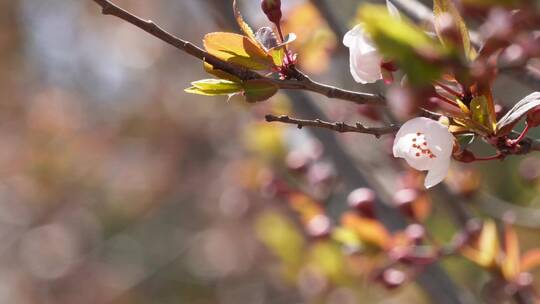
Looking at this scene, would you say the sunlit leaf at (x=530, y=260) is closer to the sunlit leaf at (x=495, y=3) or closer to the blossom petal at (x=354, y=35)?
the blossom petal at (x=354, y=35)

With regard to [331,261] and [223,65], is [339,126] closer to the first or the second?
[223,65]

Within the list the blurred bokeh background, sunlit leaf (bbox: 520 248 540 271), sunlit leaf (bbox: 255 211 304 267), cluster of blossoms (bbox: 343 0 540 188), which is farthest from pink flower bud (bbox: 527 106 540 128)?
the blurred bokeh background

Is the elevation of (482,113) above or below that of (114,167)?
above

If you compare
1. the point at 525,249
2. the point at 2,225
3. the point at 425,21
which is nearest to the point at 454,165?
the point at 425,21

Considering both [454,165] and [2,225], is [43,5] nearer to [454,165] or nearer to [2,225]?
[2,225]

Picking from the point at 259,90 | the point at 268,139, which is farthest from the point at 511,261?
the point at 268,139

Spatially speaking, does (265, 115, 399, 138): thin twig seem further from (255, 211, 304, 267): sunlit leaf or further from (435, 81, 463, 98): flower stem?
(255, 211, 304, 267): sunlit leaf
